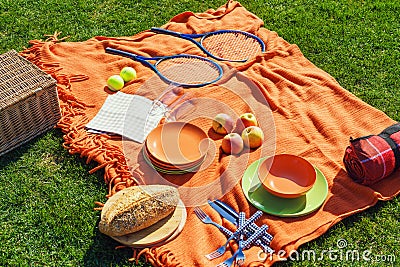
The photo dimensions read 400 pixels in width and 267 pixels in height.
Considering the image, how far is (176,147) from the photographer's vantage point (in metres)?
4.21

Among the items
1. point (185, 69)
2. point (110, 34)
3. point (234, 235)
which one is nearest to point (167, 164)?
point (234, 235)

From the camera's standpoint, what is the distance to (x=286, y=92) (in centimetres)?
495

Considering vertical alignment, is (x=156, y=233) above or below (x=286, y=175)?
below

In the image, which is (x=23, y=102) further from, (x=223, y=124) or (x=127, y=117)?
(x=223, y=124)

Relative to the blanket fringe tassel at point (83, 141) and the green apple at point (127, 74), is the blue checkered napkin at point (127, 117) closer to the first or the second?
the blanket fringe tassel at point (83, 141)

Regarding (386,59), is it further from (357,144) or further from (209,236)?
(209,236)

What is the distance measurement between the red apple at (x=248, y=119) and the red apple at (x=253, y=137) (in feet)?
0.32

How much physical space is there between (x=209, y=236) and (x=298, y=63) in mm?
2265

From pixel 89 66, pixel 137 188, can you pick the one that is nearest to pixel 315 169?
pixel 137 188

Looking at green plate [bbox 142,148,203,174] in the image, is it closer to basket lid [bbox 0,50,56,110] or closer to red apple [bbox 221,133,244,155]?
red apple [bbox 221,133,244,155]

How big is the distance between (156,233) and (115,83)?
1.73 m

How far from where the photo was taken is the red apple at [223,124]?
448 cm

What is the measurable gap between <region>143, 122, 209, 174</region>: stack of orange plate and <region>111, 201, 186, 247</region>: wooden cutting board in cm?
40

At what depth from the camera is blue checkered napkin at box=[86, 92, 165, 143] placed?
4482 millimetres
